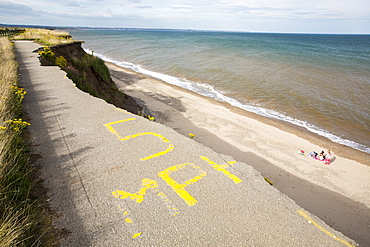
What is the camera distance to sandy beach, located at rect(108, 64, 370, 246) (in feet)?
26.1

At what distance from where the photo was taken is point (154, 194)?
3744 mm

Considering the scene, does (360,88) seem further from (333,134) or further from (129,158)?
(129,158)

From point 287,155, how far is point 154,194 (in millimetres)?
9297

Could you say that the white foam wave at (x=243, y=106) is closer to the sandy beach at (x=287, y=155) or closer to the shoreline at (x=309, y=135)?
the shoreline at (x=309, y=135)

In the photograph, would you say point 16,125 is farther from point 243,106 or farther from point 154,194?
point 243,106

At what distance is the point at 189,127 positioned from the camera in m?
13.7

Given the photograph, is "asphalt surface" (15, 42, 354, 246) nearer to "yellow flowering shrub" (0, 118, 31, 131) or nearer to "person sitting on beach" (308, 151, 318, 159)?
"yellow flowering shrub" (0, 118, 31, 131)

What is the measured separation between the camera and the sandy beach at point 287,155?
795cm

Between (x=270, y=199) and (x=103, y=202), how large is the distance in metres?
2.85

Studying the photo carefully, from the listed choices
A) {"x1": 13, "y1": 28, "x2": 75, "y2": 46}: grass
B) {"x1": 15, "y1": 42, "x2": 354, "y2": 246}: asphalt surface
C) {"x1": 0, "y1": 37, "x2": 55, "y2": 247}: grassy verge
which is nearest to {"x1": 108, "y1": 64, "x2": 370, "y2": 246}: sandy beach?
{"x1": 15, "y1": 42, "x2": 354, "y2": 246}: asphalt surface

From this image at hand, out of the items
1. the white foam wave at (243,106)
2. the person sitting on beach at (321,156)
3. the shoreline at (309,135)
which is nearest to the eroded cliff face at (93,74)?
the shoreline at (309,135)

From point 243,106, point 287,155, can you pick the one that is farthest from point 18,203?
point 243,106

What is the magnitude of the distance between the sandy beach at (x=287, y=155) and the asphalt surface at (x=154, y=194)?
16.9 feet

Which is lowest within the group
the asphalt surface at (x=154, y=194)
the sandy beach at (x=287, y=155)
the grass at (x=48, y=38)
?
the sandy beach at (x=287, y=155)
